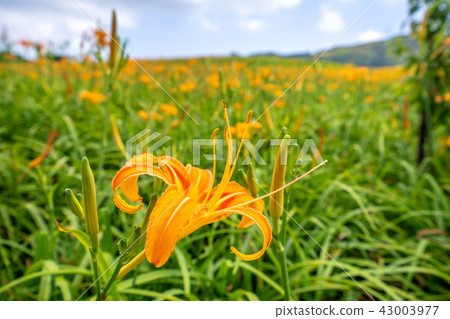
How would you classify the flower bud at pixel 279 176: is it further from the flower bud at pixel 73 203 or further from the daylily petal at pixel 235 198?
the flower bud at pixel 73 203

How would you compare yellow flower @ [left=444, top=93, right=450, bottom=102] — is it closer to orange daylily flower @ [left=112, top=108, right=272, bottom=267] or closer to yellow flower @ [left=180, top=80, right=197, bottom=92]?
yellow flower @ [left=180, top=80, right=197, bottom=92]

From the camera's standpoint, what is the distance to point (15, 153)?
5.80 ft

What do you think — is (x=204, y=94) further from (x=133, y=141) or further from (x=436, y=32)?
(x=133, y=141)

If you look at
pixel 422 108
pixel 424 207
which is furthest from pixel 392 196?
pixel 422 108

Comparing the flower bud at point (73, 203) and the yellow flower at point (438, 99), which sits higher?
the yellow flower at point (438, 99)

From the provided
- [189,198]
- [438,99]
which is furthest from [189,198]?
[438,99]

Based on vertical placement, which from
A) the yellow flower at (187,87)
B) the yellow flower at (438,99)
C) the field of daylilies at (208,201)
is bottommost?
the field of daylilies at (208,201)

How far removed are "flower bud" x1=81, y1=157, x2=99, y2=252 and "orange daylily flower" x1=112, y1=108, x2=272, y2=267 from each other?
0.14ft

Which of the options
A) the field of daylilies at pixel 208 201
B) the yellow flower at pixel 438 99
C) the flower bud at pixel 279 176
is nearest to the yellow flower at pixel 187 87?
the field of daylilies at pixel 208 201

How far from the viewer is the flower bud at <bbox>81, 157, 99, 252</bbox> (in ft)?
1.46

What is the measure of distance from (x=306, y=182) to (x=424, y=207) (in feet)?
2.22

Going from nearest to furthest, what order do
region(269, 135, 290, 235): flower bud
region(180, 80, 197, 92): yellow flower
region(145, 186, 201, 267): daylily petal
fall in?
region(145, 186, 201, 267): daylily petal → region(269, 135, 290, 235): flower bud → region(180, 80, 197, 92): yellow flower

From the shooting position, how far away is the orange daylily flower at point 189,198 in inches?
15.9

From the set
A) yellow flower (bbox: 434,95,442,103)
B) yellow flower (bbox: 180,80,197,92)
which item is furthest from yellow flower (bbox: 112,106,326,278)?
yellow flower (bbox: 434,95,442,103)
